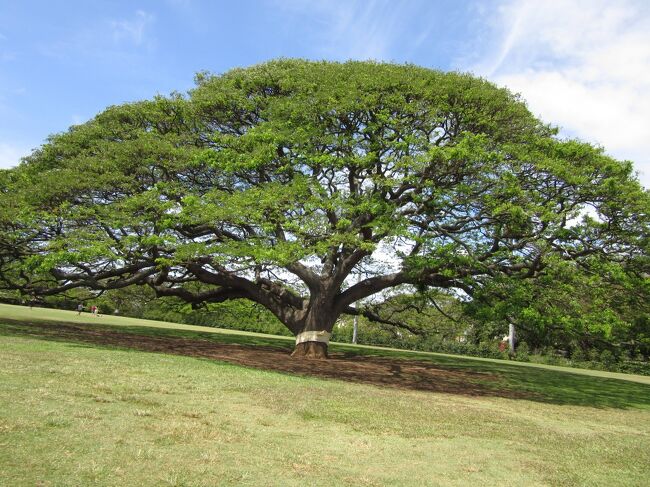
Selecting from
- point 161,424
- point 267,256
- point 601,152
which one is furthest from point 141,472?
point 601,152

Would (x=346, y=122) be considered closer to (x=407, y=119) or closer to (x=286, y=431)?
(x=407, y=119)

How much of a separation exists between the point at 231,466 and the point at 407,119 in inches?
546

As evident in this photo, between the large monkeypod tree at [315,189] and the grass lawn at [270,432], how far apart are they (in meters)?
4.55

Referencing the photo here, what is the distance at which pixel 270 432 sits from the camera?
270 inches

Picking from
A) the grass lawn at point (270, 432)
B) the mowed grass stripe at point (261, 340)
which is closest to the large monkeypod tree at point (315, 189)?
the grass lawn at point (270, 432)

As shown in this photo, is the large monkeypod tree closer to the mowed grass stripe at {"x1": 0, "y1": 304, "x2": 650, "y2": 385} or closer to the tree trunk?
the tree trunk

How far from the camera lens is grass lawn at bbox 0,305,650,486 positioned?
16.4 feet

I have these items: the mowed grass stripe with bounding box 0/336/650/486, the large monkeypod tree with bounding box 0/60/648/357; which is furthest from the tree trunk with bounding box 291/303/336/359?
the mowed grass stripe with bounding box 0/336/650/486

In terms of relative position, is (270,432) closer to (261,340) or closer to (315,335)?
(315,335)

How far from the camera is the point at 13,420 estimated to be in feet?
19.0

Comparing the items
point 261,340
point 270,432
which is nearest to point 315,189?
point 270,432

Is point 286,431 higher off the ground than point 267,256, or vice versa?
point 267,256

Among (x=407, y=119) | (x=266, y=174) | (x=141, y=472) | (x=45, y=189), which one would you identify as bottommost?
(x=141, y=472)

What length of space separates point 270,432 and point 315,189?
1037 cm
